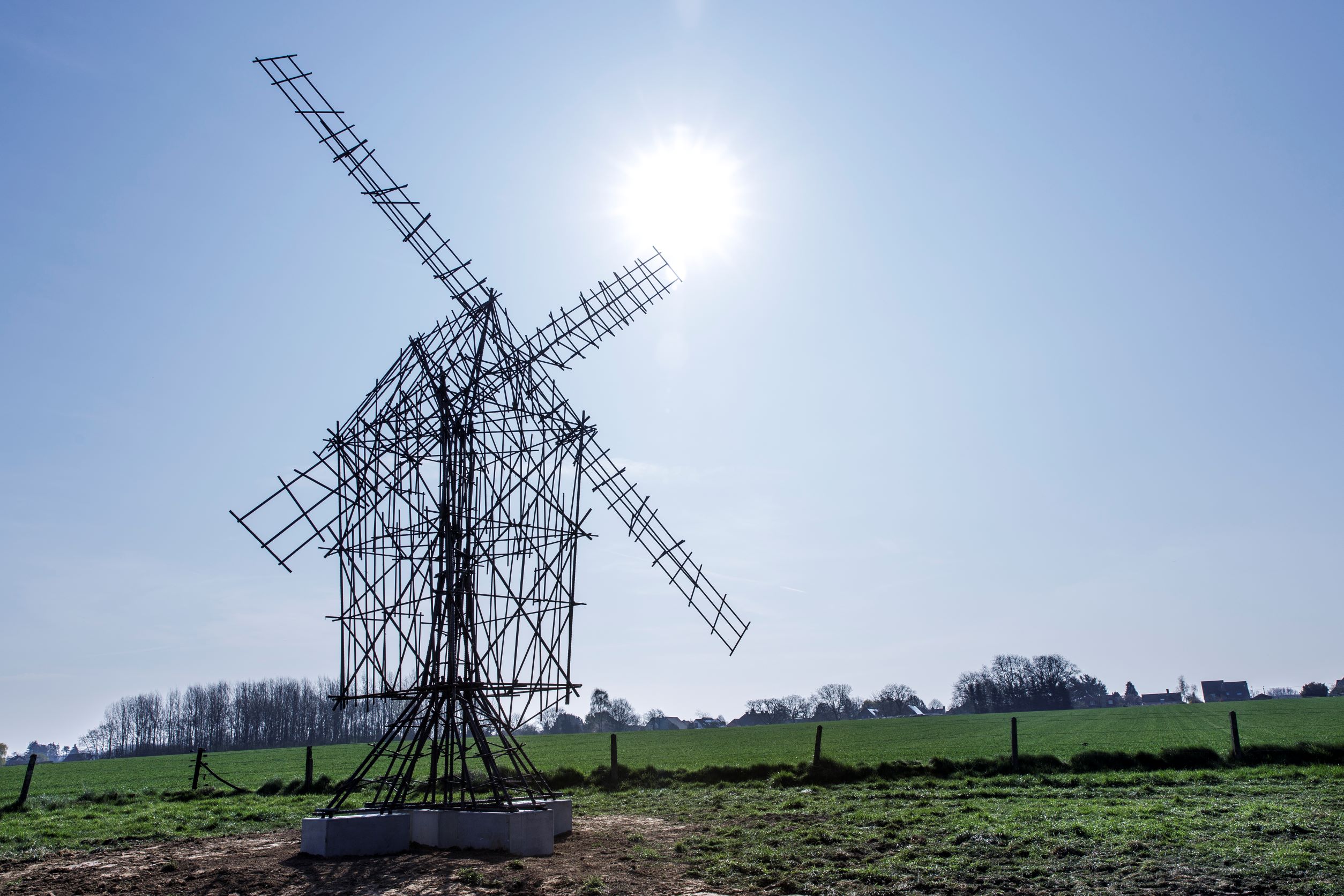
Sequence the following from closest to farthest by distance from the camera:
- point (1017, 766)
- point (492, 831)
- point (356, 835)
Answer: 1. point (492, 831)
2. point (356, 835)
3. point (1017, 766)

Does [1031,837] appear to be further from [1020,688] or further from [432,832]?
[1020,688]

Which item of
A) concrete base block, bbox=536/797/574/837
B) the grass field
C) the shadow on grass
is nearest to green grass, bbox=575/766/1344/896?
concrete base block, bbox=536/797/574/837

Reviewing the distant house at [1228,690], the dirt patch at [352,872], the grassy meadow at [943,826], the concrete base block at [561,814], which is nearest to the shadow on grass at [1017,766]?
the grassy meadow at [943,826]

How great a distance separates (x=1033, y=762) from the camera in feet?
69.9

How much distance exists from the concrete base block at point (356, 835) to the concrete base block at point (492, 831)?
36 cm

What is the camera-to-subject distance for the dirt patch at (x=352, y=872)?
9148mm

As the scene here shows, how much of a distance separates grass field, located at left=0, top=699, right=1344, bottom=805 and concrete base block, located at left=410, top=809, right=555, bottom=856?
13.5 meters

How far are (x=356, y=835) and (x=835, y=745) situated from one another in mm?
42849

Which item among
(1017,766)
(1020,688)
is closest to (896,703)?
(1020,688)

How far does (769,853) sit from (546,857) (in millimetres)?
2906

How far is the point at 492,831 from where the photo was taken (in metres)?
11.2

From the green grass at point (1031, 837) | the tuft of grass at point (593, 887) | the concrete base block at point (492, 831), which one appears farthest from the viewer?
the concrete base block at point (492, 831)

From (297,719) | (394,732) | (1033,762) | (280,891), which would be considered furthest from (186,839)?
(297,719)

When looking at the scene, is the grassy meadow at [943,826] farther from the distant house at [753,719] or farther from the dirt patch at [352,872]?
Answer: the distant house at [753,719]
